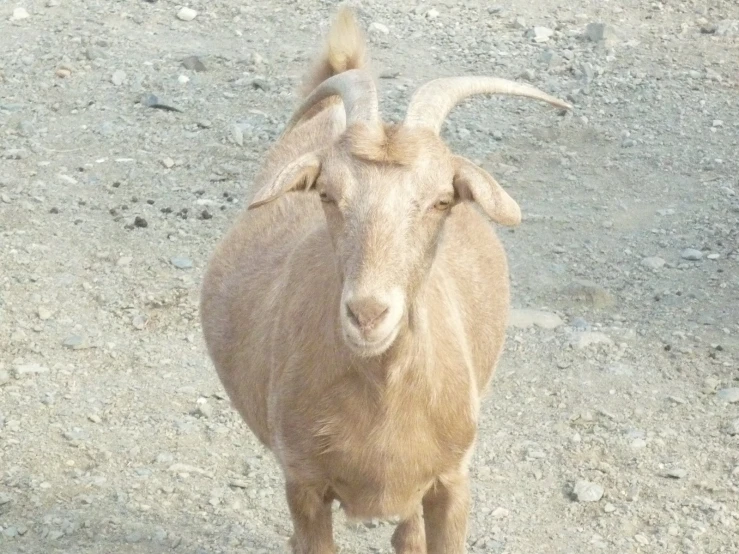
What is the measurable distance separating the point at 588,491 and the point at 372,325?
2613mm

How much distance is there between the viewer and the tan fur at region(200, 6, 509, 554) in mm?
4191

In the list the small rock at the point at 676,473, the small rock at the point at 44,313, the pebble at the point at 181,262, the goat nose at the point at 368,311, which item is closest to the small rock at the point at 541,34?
the pebble at the point at 181,262

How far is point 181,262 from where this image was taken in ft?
27.1

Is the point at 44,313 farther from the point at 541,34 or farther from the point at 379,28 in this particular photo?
the point at 541,34

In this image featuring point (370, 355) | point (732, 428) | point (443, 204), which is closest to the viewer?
point (370, 355)

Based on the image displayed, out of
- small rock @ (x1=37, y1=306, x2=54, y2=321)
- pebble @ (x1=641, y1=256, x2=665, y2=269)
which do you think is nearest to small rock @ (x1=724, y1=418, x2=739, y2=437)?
pebble @ (x1=641, y1=256, x2=665, y2=269)

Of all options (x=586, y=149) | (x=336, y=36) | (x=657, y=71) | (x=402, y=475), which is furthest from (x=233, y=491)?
(x=657, y=71)

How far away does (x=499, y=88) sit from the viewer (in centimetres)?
475

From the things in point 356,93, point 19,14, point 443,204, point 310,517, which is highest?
point 356,93

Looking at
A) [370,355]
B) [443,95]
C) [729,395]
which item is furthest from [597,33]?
[370,355]

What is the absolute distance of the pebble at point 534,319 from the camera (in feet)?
25.0

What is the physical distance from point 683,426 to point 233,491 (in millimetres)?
2280

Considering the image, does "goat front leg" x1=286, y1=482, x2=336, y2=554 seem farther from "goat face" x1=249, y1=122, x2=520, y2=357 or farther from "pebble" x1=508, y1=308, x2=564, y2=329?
"pebble" x1=508, y1=308, x2=564, y2=329

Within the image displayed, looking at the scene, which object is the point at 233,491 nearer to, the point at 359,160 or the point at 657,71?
the point at 359,160
